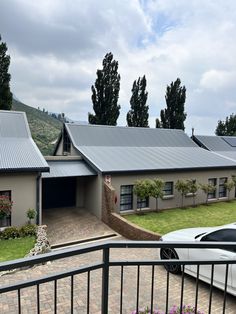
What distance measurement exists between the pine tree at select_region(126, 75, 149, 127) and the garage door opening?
17.3 metres

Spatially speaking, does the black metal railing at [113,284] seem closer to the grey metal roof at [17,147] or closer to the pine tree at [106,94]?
the grey metal roof at [17,147]

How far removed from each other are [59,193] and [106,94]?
1593 cm

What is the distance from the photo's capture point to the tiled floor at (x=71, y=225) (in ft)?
44.6

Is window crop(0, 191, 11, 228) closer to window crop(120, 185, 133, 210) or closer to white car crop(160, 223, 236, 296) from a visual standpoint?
window crop(120, 185, 133, 210)

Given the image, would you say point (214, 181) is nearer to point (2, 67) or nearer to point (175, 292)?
point (175, 292)

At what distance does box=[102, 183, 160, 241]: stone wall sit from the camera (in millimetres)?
12766

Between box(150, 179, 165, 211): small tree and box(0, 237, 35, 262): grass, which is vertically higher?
box(150, 179, 165, 211): small tree

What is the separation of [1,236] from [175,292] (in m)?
→ 8.34

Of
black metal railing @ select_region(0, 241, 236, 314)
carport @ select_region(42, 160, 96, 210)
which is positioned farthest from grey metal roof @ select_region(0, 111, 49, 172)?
black metal railing @ select_region(0, 241, 236, 314)

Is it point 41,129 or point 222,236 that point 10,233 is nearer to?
point 222,236

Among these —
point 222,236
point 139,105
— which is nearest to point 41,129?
point 139,105

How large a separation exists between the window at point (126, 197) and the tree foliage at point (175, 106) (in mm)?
20620

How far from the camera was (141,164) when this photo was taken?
18391mm

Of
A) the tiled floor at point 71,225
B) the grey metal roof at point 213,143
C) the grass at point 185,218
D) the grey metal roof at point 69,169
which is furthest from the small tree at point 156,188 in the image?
the grey metal roof at point 213,143
